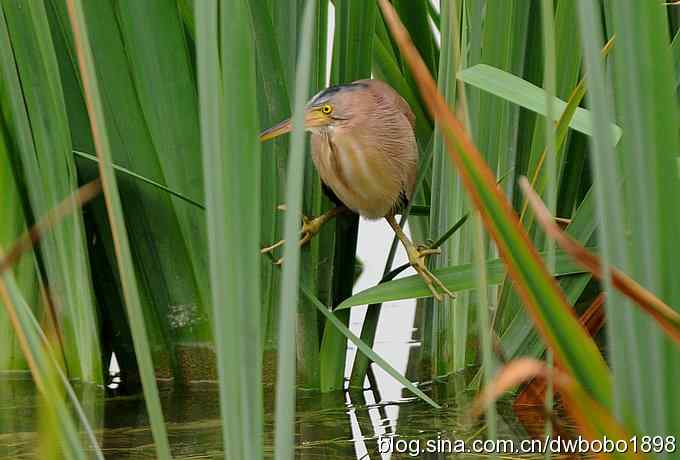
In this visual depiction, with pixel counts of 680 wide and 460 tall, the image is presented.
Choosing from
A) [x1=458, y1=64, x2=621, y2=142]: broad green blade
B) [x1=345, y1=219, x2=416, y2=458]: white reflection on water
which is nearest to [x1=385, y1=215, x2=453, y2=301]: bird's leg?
[x1=345, y1=219, x2=416, y2=458]: white reflection on water

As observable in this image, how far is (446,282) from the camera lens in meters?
1.80

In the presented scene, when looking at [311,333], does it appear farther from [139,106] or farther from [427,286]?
[139,106]

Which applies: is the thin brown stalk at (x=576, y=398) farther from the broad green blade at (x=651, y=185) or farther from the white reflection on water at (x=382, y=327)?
the white reflection on water at (x=382, y=327)

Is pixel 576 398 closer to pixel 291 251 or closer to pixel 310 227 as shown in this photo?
pixel 291 251

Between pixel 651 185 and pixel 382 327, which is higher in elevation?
pixel 651 185

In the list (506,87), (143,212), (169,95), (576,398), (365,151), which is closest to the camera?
(576,398)

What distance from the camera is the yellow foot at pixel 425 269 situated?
1.80 metres

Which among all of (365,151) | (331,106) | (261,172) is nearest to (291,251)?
(261,172)

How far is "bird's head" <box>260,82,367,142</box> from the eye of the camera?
1.97 metres

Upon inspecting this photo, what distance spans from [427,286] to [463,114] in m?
0.89

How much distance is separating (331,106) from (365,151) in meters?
0.22

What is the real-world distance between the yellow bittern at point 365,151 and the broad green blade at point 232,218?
113cm

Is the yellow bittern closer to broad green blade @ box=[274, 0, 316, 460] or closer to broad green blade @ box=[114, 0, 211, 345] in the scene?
broad green blade @ box=[114, 0, 211, 345]

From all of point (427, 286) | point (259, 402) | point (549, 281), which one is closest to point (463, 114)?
point (549, 281)
